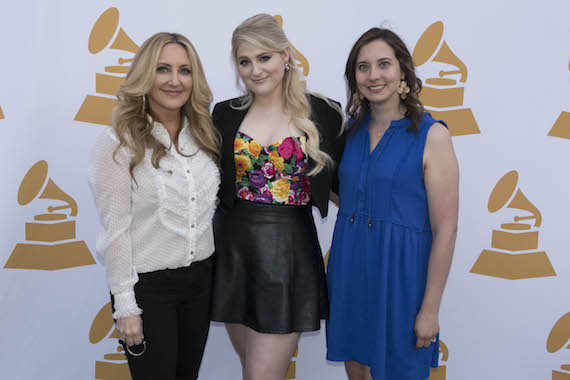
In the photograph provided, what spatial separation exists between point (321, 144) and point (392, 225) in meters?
0.45

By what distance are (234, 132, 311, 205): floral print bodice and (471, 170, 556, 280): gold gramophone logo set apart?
5.00ft

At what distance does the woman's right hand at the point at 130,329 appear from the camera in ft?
5.15

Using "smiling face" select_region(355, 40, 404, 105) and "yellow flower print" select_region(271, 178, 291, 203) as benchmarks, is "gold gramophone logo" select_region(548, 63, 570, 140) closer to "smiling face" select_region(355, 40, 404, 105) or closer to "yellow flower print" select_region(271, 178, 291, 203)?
"smiling face" select_region(355, 40, 404, 105)

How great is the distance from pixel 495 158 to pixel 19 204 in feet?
9.17

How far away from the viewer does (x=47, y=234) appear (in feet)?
8.45

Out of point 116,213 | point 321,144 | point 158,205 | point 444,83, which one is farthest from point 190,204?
point 444,83

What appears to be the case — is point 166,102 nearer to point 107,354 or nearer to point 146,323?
point 146,323

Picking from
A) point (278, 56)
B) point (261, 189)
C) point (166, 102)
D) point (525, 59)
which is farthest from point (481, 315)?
point (166, 102)

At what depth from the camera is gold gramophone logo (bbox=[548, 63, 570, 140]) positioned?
2668mm

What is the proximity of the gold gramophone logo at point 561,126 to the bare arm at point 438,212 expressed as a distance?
1.42 meters

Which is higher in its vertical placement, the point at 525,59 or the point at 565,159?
the point at 525,59

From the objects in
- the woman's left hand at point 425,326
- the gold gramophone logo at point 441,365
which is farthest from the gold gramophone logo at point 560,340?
the woman's left hand at point 425,326

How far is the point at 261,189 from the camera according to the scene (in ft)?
5.93

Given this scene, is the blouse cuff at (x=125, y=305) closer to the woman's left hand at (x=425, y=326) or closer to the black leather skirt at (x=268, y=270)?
the black leather skirt at (x=268, y=270)
